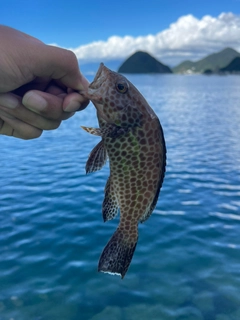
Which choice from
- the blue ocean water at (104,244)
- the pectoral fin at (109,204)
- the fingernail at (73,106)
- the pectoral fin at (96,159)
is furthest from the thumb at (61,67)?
the blue ocean water at (104,244)

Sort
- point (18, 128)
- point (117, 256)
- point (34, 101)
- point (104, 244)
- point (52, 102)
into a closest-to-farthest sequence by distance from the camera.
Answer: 1. point (117, 256)
2. point (34, 101)
3. point (52, 102)
4. point (18, 128)
5. point (104, 244)

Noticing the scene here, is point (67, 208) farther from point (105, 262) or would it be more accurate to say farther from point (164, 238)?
point (105, 262)

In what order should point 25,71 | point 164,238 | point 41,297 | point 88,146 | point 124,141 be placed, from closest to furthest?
point 124,141 → point 25,71 → point 41,297 → point 164,238 → point 88,146

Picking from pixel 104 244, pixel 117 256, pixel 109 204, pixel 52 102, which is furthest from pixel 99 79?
pixel 104 244

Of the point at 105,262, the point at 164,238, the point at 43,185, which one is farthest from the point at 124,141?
the point at 43,185

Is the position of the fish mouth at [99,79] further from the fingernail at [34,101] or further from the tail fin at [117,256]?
the tail fin at [117,256]

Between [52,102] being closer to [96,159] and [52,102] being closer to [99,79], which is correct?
[99,79]
